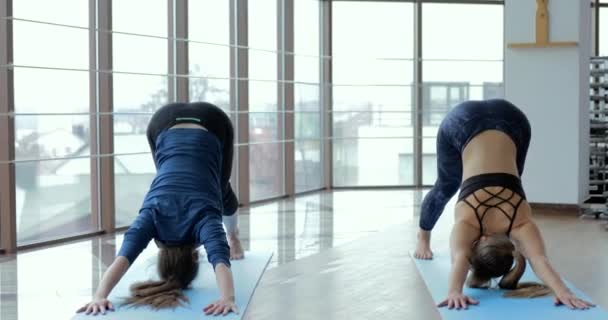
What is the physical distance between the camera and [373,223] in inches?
282

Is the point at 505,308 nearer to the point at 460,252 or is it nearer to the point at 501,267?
the point at 501,267

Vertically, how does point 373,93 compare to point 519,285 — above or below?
above

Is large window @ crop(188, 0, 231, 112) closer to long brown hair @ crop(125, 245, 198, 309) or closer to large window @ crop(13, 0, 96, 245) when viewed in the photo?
large window @ crop(13, 0, 96, 245)

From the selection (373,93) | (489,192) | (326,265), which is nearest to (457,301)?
(489,192)

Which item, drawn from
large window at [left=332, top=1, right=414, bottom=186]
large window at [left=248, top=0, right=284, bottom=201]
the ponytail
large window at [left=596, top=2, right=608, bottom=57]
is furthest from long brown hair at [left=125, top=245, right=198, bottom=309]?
large window at [left=596, top=2, right=608, bottom=57]

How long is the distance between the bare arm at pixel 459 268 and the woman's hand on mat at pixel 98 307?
150 centimetres

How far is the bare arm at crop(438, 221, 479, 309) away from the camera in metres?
3.77

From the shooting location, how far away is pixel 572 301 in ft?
12.2

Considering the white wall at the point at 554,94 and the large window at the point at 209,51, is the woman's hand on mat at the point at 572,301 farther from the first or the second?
the large window at the point at 209,51

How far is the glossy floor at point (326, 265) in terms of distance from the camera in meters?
4.00

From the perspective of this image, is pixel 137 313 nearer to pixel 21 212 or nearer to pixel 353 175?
pixel 21 212

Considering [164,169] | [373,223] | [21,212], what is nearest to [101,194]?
[21,212]

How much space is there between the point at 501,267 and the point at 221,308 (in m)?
1.29

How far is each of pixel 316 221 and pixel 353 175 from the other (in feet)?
11.7
